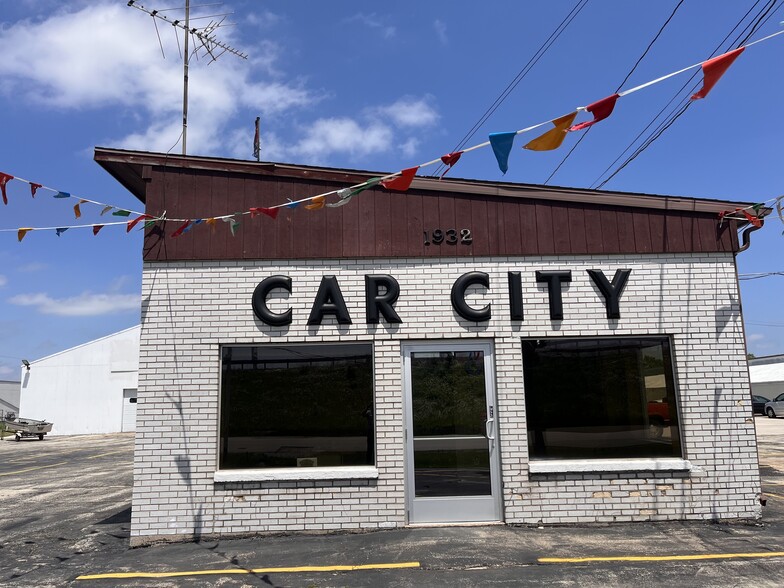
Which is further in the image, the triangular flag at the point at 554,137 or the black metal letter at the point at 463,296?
the black metal letter at the point at 463,296

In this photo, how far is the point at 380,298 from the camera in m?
7.48

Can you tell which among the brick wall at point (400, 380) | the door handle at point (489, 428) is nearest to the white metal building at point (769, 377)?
the brick wall at point (400, 380)

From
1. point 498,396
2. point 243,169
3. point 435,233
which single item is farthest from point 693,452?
point 243,169

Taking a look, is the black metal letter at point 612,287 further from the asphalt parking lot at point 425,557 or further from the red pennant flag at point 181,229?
the red pennant flag at point 181,229

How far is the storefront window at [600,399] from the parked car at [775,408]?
31.0 m

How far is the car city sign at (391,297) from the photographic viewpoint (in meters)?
7.44

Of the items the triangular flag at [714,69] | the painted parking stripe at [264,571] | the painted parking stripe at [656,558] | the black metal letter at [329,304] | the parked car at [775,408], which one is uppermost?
the triangular flag at [714,69]

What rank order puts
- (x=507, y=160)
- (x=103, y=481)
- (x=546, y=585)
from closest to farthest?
(x=507, y=160), (x=546, y=585), (x=103, y=481)

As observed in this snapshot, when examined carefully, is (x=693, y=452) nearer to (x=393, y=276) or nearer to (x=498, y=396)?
(x=498, y=396)

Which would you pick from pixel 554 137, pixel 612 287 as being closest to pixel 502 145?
pixel 554 137

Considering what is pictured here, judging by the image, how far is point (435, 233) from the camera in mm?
7676

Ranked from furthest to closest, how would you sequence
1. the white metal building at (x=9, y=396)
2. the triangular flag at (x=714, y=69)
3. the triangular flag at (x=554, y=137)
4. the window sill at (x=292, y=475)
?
the white metal building at (x=9, y=396) < the window sill at (x=292, y=475) < the triangular flag at (x=554, y=137) < the triangular flag at (x=714, y=69)

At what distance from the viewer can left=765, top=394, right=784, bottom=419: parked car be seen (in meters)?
32.9

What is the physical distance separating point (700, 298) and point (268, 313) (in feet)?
17.6
